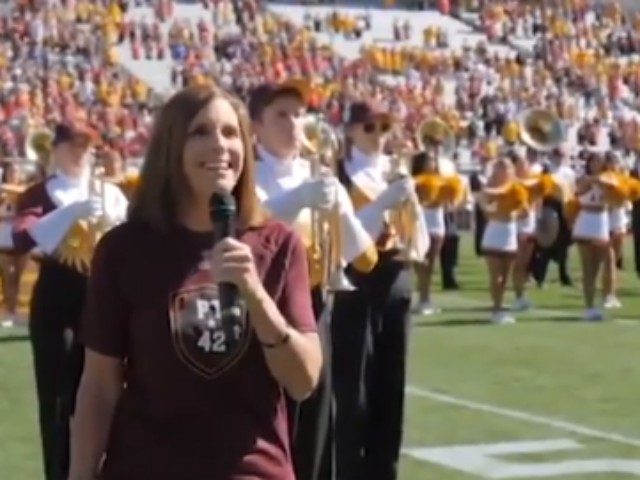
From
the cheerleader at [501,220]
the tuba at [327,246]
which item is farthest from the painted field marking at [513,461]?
the cheerleader at [501,220]

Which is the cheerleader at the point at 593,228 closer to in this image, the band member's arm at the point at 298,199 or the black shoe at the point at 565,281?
the black shoe at the point at 565,281

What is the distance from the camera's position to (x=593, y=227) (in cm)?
1455

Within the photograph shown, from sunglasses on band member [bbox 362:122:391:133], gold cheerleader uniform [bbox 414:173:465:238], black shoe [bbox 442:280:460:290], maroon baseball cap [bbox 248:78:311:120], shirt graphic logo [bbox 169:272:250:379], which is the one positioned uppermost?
maroon baseball cap [bbox 248:78:311:120]

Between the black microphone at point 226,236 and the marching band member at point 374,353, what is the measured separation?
3.33m

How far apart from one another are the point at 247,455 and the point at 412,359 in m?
7.89

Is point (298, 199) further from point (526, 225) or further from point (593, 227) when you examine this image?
point (526, 225)

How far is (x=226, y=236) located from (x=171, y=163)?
0.29 metres

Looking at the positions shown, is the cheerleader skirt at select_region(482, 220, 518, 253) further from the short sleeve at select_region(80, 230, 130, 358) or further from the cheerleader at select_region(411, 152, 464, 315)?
the short sleeve at select_region(80, 230, 130, 358)

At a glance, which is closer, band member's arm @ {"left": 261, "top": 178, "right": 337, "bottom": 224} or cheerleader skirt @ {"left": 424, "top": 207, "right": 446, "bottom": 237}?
band member's arm @ {"left": 261, "top": 178, "right": 337, "bottom": 224}

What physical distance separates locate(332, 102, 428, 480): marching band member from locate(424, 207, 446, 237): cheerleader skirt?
8475 millimetres

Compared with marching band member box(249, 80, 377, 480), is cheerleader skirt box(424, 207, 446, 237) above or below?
below

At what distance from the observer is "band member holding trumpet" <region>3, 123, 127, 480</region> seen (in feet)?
20.3

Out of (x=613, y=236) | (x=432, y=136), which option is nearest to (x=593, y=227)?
(x=613, y=236)

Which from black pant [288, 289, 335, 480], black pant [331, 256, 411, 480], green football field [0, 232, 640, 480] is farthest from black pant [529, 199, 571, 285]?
black pant [288, 289, 335, 480]
